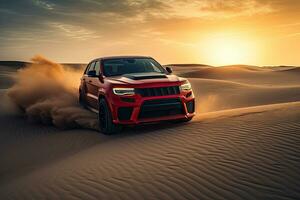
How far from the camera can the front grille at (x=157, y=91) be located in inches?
304

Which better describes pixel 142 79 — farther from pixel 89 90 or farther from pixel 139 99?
pixel 89 90

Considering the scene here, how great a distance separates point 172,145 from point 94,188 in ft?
6.25

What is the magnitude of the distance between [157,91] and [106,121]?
53.4 inches

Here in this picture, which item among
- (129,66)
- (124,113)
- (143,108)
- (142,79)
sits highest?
(129,66)

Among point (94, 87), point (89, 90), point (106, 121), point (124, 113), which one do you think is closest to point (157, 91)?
point (124, 113)

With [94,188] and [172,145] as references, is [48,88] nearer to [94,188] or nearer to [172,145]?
[172,145]

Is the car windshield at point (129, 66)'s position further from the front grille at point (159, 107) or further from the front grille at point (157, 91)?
the front grille at point (159, 107)

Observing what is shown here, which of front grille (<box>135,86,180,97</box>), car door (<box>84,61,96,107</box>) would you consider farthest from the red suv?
car door (<box>84,61,96,107</box>)

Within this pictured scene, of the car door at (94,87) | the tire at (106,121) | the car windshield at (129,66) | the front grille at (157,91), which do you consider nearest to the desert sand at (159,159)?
the tire at (106,121)

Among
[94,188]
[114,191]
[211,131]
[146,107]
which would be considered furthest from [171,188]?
[146,107]

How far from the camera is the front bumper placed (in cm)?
771

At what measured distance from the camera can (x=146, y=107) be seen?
25.4 ft

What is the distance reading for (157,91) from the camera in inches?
308

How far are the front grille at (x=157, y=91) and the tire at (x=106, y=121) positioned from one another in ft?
2.89
